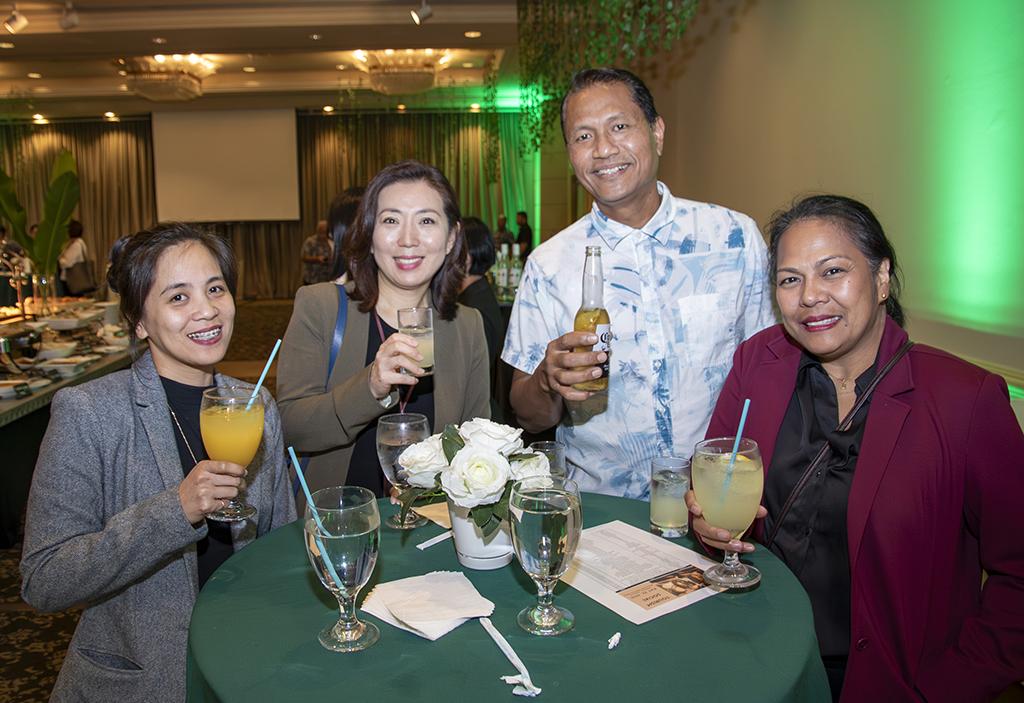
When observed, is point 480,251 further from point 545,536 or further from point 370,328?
point 545,536

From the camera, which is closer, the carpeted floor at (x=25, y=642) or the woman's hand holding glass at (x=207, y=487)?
the woman's hand holding glass at (x=207, y=487)

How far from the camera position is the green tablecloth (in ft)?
3.55

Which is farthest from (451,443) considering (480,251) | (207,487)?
(480,251)

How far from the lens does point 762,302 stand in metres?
2.25

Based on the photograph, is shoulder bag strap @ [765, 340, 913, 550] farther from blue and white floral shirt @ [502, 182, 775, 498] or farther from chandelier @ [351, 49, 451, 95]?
chandelier @ [351, 49, 451, 95]

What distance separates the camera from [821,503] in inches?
64.2

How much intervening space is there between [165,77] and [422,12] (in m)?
5.43

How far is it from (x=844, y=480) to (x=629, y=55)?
3920mm

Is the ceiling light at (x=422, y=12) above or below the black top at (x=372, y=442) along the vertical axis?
above

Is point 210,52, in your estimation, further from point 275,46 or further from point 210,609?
point 210,609

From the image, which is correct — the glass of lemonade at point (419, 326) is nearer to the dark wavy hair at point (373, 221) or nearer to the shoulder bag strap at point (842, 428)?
the dark wavy hair at point (373, 221)

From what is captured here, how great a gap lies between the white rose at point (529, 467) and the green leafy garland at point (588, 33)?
369 centimetres

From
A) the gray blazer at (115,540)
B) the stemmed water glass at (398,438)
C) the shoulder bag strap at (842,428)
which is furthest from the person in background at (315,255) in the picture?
the shoulder bag strap at (842,428)

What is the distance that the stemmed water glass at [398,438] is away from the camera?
5.28 feet
